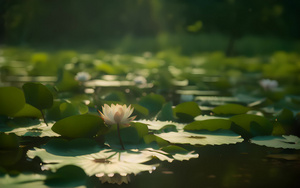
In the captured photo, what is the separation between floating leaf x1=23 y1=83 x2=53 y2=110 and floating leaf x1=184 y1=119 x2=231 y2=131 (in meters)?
0.49

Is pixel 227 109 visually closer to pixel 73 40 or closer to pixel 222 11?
pixel 222 11

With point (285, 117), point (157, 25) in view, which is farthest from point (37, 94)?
point (157, 25)

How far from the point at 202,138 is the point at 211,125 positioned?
10 centimetres

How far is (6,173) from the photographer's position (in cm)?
76

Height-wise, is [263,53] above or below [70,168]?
above

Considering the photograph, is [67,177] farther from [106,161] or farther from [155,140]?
[155,140]

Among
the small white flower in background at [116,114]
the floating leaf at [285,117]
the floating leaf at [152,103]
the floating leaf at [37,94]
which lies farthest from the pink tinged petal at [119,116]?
the floating leaf at [285,117]

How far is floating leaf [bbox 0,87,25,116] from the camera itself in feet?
3.79

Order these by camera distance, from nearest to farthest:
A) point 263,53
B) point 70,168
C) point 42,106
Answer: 1. point 70,168
2. point 42,106
3. point 263,53

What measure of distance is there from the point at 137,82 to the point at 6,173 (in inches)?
71.1

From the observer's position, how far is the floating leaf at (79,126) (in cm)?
100

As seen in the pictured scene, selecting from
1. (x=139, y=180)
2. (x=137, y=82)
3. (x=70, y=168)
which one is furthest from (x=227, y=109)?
(x=137, y=82)

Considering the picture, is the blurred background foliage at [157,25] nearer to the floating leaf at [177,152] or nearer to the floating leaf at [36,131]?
the floating leaf at [36,131]

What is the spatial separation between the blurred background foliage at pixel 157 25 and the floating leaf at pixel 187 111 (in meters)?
1.48
